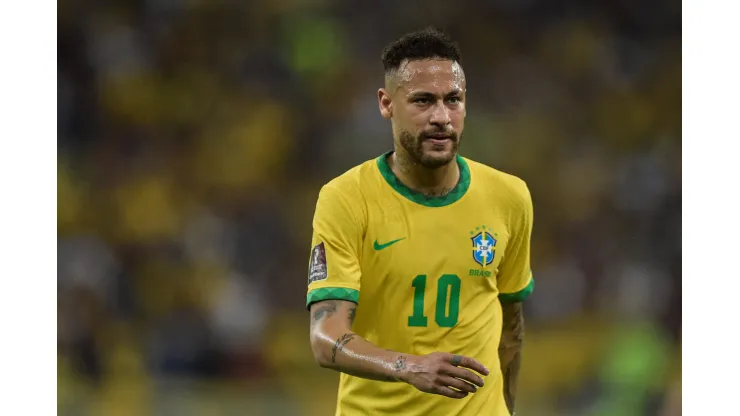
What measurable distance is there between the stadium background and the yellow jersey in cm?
268

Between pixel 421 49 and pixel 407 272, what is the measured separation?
2.45ft

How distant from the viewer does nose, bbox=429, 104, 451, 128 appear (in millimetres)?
2984

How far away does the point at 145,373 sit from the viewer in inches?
227

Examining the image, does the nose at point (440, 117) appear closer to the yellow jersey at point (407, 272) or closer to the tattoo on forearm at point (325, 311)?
the yellow jersey at point (407, 272)

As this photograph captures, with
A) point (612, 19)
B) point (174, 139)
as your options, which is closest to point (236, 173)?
point (174, 139)

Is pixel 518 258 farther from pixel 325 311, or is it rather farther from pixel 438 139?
pixel 325 311

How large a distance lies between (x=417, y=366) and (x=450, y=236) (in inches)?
25.7

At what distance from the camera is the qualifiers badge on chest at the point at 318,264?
2.96 meters

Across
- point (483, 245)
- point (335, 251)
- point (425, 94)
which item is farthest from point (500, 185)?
point (335, 251)

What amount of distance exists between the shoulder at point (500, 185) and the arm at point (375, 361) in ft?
2.23

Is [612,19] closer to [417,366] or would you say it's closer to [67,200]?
[67,200]

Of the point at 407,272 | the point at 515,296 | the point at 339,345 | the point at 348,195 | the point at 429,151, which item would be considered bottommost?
the point at 339,345

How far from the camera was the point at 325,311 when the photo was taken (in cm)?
291

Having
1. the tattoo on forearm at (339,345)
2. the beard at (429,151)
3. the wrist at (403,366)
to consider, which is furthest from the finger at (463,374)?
the beard at (429,151)
